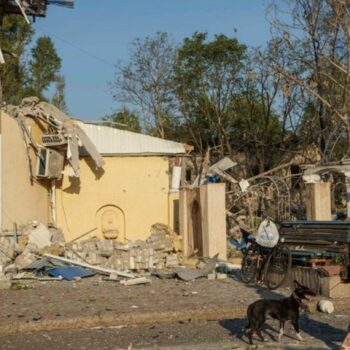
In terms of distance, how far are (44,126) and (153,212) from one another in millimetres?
4970

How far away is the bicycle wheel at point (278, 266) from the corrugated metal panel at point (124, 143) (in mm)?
10851

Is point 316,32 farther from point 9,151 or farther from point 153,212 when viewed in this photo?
point 9,151

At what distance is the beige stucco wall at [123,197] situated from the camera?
24.2m

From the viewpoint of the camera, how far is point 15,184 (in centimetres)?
1978

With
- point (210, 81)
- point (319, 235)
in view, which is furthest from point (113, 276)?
point (210, 81)

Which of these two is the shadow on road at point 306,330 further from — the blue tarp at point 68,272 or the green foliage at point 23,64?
the green foliage at point 23,64

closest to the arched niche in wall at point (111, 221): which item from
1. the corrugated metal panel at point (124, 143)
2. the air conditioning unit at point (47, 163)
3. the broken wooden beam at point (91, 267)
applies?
the corrugated metal panel at point (124, 143)

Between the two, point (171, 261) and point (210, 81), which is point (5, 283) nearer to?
point (171, 261)

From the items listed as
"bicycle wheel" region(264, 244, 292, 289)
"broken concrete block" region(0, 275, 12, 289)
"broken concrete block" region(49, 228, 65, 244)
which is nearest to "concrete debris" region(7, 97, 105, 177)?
"broken concrete block" region(49, 228, 65, 244)

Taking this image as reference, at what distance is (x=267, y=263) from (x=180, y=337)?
16.3 ft

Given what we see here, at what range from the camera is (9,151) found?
19.3m

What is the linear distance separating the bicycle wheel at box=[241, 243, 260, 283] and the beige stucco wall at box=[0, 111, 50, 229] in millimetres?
6913

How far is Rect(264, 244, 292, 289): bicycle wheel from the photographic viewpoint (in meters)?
14.0

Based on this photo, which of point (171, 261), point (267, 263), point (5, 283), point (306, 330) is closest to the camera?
point (306, 330)
